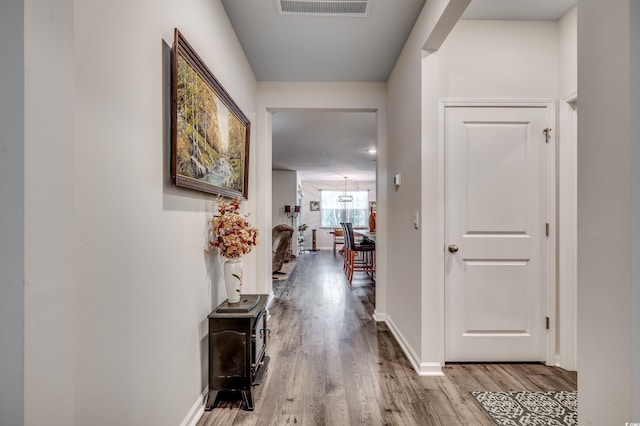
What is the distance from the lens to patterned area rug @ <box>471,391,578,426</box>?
1670mm

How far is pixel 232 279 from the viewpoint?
1.92m

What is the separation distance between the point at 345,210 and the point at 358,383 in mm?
9156

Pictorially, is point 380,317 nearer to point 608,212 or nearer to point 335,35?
point 608,212

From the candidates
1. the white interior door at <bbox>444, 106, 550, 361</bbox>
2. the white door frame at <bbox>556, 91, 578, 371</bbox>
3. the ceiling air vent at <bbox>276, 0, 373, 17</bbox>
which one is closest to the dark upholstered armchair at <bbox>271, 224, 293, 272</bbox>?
the white interior door at <bbox>444, 106, 550, 361</bbox>

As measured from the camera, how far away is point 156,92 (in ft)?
4.16

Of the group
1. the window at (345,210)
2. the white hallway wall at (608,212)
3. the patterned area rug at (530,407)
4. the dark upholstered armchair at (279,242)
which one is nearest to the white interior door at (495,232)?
the patterned area rug at (530,407)

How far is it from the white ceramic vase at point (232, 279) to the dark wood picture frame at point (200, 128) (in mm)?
477

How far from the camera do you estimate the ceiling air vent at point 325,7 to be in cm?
211

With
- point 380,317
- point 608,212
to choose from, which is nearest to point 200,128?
point 608,212

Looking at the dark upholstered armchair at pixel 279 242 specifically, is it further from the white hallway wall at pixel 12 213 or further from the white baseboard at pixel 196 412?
the white hallway wall at pixel 12 213

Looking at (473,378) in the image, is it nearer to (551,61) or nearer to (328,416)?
(328,416)

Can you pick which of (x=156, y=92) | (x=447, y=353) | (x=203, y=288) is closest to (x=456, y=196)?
(x=447, y=353)

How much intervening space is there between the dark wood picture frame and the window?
8.82m

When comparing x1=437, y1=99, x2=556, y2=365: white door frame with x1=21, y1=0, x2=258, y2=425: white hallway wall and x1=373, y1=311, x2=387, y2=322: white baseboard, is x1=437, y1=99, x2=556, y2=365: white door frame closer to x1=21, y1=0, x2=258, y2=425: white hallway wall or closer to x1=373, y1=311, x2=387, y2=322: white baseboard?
x1=373, y1=311, x2=387, y2=322: white baseboard
